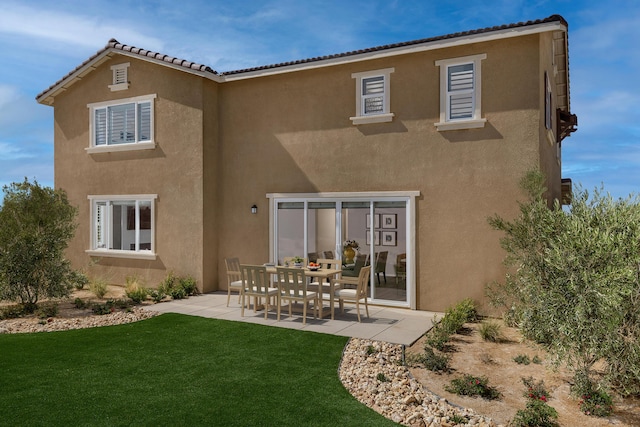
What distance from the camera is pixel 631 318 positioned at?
6.51m

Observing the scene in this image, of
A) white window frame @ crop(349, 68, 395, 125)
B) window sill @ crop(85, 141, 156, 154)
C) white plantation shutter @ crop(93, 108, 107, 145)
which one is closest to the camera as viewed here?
white window frame @ crop(349, 68, 395, 125)

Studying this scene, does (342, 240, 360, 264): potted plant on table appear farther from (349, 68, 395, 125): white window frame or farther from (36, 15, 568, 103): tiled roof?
(36, 15, 568, 103): tiled roof

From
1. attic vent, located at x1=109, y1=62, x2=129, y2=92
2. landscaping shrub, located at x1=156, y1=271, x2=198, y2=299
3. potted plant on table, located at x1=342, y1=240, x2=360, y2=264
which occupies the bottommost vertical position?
landscaping shrub, located at x1=156, y1=271, x2=198, y2=299

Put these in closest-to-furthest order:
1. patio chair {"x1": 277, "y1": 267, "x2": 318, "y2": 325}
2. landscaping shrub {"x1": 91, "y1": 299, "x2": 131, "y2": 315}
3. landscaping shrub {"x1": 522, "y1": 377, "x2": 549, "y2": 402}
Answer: landscaping shrub {"x1": 522, "y1": 377, "x2": 549, "y2": 402} < patio chair {"x1": 277, "y1": 267, "x2": 318, "y2": 325} < landscaping shrub {"x1": 91, "y1": 299, "x2": 131, "y2": 315}

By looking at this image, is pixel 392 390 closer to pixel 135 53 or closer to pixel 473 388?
pixel 473 388

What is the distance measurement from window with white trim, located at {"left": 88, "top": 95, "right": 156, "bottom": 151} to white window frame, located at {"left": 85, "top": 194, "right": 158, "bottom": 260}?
5.81ft

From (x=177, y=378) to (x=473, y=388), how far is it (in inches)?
183

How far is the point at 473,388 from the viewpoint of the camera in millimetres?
6836

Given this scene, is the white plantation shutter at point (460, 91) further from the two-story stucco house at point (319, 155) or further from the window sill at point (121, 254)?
the window sill at point (121, 254)

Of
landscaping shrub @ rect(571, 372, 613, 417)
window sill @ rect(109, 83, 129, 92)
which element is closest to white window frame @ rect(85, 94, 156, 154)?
window sill @ rect(109, 83, 129, 92)

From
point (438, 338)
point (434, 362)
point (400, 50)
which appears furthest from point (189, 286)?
point (400, 50)

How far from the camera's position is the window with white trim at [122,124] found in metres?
15.9

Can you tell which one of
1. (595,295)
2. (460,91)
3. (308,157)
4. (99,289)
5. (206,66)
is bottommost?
(99,289)

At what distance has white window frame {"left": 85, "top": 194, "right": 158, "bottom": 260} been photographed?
15688 millimetres
